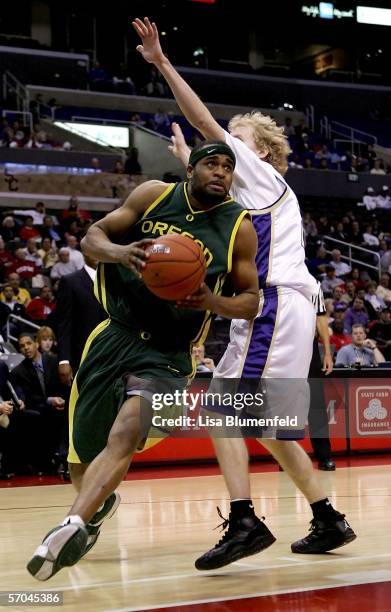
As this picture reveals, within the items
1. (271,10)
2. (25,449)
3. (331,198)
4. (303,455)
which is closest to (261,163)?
(303,455)

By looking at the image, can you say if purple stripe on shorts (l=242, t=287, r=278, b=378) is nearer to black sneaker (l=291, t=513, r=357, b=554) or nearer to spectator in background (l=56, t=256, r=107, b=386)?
black sneaker (l=291, t=513, r=357, b=554)

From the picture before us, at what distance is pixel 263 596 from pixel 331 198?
2312 centimetres

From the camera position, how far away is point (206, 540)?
534 cm

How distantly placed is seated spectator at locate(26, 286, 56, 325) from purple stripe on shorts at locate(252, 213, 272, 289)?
9.44 m

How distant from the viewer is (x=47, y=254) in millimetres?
16312

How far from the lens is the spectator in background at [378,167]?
27031 millimetres

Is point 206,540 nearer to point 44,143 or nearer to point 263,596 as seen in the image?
point 263,596

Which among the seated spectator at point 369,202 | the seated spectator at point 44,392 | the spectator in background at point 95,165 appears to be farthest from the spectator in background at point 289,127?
the seated spectator at point 44,392

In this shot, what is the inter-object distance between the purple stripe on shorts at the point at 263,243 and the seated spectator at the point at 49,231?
43.2ft

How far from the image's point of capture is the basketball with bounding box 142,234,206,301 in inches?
142

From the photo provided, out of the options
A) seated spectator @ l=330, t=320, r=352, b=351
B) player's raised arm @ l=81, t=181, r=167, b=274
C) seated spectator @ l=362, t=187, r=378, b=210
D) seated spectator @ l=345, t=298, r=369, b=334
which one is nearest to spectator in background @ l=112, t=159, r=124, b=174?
seated spectator @ l=362, t=187, r=378, b=210

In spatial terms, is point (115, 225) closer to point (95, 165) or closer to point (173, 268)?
point (173, 268)

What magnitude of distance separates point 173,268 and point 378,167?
2469 centimetres

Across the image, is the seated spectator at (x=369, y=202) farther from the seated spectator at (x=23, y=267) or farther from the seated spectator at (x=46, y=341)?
the seated spectator at (x=46, y=341)
